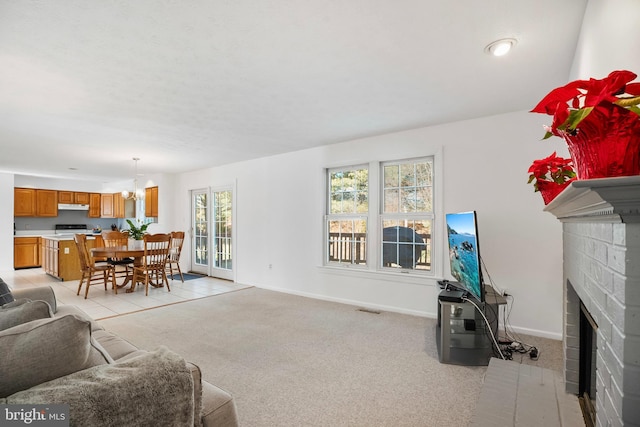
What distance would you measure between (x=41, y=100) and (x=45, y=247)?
18.7ft

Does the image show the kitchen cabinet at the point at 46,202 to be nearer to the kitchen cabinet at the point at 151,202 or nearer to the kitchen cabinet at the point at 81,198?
the kitchen cabinet at the point at 81,198

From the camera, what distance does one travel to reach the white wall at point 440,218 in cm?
329

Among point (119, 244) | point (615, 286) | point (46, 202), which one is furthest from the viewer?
point (46, 202)

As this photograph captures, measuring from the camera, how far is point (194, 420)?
3.56 ft

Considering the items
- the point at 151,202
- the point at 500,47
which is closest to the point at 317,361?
the point at 500,47

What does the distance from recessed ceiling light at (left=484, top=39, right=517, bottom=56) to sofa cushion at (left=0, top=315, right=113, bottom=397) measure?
→ 2.63 metres

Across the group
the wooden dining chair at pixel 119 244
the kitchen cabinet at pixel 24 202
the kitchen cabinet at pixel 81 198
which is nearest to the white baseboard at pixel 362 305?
the wooden dining chair at pixel 119 244

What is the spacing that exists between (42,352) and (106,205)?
32.6ft

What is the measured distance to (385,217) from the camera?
4.35 metres

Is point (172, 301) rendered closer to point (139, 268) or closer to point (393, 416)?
point (139, 268)

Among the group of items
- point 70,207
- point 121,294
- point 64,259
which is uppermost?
point 70,207

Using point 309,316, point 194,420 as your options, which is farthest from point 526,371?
point 309,316

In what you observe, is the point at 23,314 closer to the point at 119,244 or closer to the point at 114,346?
the point at 114,346

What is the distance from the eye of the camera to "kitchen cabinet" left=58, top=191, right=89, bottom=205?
861cm
